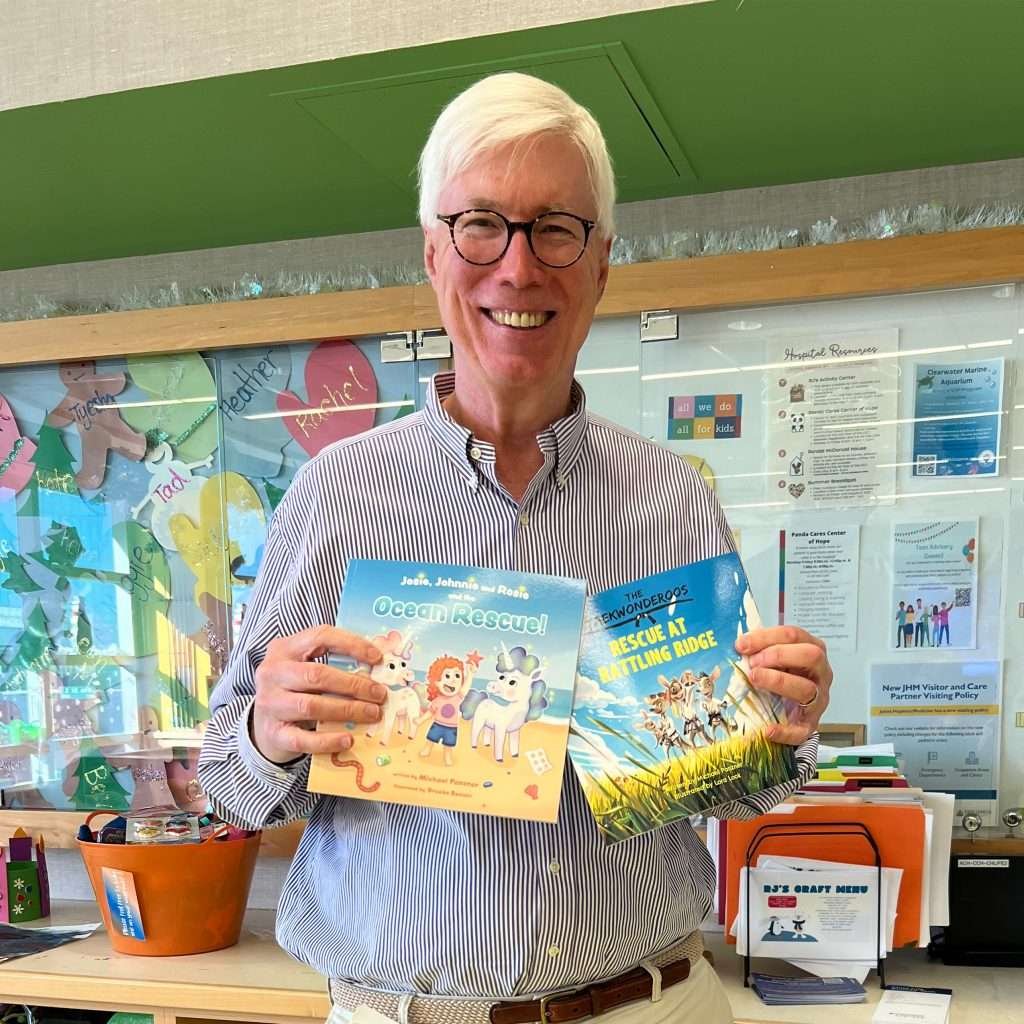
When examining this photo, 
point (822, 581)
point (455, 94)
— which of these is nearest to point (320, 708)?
point (455, 94)

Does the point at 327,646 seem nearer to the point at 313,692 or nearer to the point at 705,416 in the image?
the point at 313,692

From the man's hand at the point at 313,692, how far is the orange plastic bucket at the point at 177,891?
954mm

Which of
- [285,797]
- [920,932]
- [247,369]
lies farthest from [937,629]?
[247,369]

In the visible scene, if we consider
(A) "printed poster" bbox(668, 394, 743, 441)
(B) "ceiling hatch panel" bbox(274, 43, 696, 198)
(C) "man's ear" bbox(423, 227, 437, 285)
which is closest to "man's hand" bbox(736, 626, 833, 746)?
(C) "man's ear" bbox(423, 227, 437, 285)

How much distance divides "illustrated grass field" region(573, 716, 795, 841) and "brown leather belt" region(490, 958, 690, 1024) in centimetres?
17

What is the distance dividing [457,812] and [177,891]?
3.23 ft

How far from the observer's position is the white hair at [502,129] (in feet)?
3.05

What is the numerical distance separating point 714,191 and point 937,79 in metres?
0.55

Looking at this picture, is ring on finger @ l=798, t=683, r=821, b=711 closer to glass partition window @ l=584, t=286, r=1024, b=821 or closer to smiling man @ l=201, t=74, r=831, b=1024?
smiling man @ l=201, t=74, r=831, b=1024

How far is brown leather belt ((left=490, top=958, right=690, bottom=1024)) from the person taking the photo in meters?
0.92

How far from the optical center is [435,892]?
93 centimetres

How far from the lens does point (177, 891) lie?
1693 mm

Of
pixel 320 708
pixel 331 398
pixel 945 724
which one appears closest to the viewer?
pixel 320 708

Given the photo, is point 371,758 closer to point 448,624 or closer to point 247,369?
point 448,624
